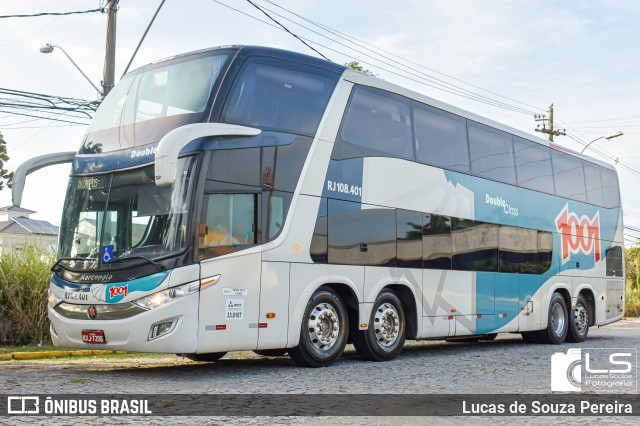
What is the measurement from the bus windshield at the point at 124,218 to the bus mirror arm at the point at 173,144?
0.40m


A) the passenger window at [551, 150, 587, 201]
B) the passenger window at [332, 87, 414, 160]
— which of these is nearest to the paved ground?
the passenger window at [332, 87, 414, 160]

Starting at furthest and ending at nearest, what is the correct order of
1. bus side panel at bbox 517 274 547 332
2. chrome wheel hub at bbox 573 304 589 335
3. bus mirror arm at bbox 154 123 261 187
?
1. chrome wheel hub at bbox 573 304 589 335
2. bus side panel at bbox 517 274 547 332
3. bus mirror arm at bbox 154 123 261 187

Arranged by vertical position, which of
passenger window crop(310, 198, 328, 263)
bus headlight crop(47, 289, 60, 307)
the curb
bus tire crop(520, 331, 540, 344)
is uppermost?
passenger window crop(310, 198, 328, 263)

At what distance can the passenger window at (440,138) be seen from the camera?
14141 millimetres

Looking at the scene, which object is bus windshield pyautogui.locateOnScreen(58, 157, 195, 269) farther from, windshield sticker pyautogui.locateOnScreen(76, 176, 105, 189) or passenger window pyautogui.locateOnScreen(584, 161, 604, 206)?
passenger window pyautogui.locateOnScreen(584, 161, 604, 206)

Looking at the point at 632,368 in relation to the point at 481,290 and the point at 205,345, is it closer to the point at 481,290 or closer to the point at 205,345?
the point at 481,290

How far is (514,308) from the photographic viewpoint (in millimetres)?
16594

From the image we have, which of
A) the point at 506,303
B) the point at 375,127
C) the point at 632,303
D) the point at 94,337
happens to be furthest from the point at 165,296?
the point at 632,303

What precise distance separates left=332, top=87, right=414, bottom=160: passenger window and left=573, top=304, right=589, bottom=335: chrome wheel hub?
773 centimetres

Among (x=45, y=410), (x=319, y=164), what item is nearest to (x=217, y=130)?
(x=319, y=164)

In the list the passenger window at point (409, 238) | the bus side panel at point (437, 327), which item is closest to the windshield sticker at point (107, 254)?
the passenger window at point (409, 238)

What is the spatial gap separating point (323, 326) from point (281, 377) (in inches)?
62.3

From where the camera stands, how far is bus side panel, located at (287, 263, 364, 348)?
11.2m

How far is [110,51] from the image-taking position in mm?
19531
